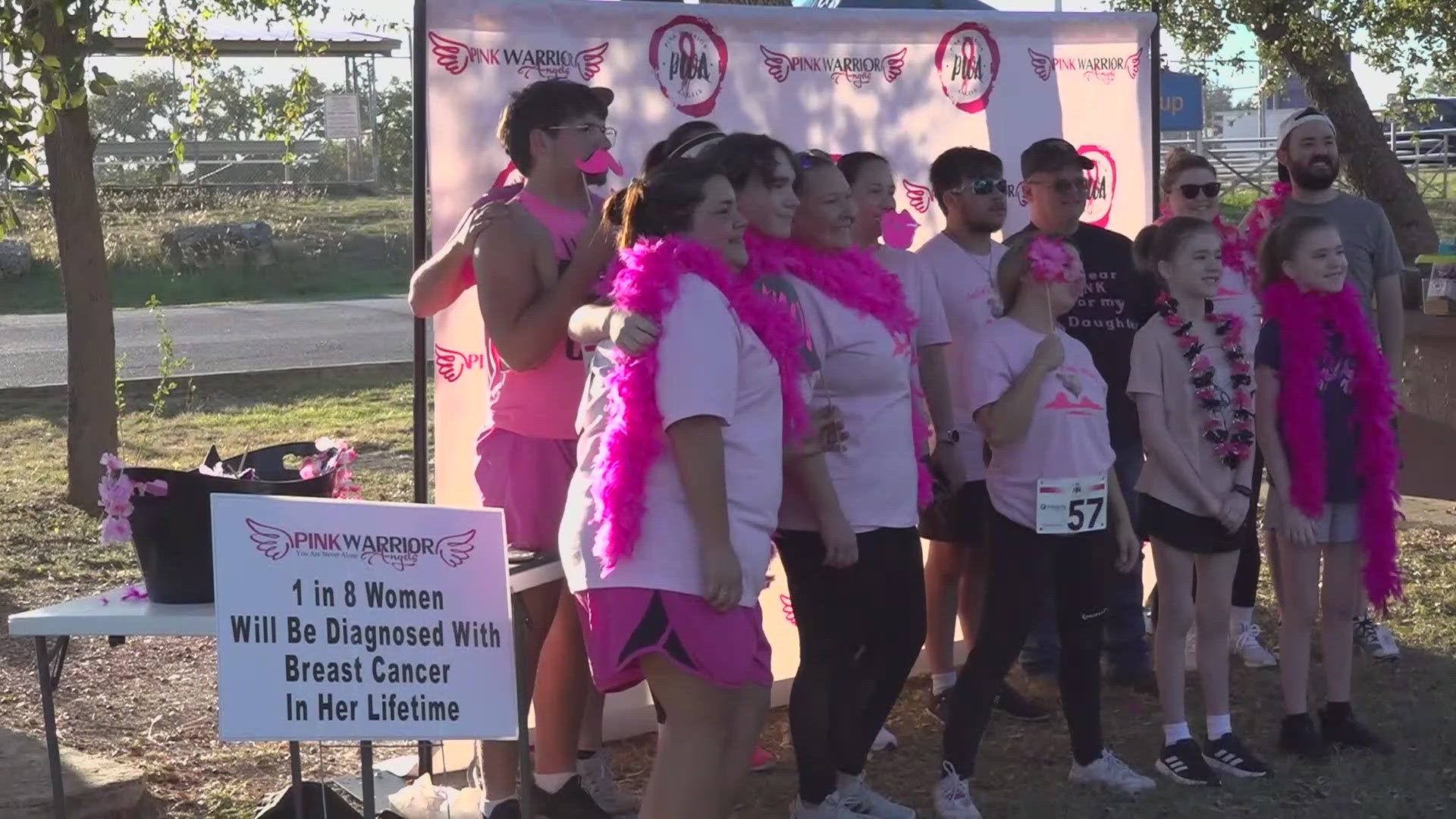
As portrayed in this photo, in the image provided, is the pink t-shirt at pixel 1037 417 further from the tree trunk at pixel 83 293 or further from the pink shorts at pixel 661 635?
the tree trunk at pixel 83 293

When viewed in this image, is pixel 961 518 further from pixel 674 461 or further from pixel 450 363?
pixel 674 461

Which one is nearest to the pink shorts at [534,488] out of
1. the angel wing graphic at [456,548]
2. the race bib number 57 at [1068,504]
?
the angel wing graphic at [456,548]

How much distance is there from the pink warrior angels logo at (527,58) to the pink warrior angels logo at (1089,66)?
1.59 meters

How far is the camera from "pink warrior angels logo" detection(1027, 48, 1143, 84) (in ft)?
17.3

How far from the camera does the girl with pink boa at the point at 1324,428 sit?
4.37m

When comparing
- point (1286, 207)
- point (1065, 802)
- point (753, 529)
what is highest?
point (1286, 207)

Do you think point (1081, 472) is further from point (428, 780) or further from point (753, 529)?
point (428, 780)

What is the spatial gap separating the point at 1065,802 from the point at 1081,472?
907 millimetres

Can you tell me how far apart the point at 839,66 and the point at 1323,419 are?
67.2 inches

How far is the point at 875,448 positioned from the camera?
12.6 ft

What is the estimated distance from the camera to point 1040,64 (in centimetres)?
526

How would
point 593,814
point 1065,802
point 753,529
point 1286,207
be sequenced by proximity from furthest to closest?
point 1286,207 < point 1065,802 < point 593,814 < point 753,529

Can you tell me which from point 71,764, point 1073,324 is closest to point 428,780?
point 71,764

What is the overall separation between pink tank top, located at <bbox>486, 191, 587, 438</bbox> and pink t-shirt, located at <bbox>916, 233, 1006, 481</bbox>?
1177 mm
